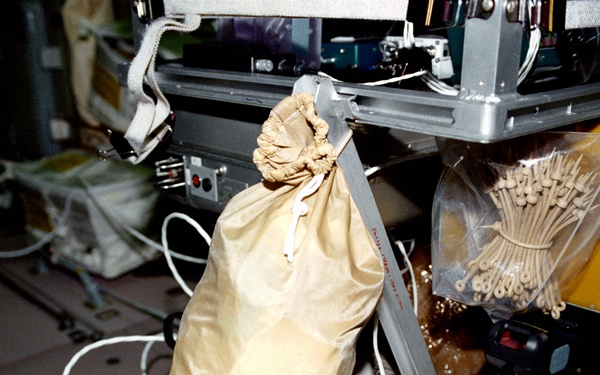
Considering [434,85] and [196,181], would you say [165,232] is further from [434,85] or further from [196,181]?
[434,85]

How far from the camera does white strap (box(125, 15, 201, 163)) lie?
104 cm

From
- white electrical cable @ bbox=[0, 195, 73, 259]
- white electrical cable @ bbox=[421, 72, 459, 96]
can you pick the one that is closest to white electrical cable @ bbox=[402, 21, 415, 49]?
white electrical cable @ bbox=[421, 72, 459, 96]

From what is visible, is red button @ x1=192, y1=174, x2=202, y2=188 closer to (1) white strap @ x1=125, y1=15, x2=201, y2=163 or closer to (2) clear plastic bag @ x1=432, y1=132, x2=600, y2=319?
(1) white strap @ x1=125, y1=15, x2=201, y2=163

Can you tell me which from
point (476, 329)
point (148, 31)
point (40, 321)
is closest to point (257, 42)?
point (148, 31)

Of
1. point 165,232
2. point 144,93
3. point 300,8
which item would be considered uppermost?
point 300,8

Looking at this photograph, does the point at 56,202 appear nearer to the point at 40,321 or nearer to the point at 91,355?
the point at 40,321

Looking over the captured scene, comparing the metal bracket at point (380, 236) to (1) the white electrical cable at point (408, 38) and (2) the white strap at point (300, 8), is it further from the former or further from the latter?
(1) the white electrical cable at point (408, 38)

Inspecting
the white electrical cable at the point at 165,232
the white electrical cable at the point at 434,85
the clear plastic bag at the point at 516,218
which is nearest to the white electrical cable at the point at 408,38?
the white electrical cable at the point at 434,85

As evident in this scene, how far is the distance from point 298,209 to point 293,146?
0.09 meters

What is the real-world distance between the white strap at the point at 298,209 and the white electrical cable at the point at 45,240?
4.74 ft

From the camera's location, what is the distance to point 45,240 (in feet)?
7.04

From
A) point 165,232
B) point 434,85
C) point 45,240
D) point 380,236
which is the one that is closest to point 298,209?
point 380,236

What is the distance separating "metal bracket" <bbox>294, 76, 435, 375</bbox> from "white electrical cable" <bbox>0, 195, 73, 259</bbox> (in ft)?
4.71

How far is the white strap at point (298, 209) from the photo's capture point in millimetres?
754
